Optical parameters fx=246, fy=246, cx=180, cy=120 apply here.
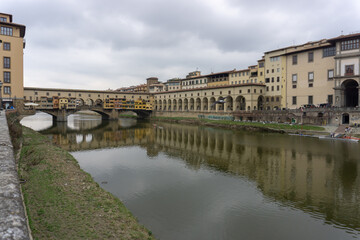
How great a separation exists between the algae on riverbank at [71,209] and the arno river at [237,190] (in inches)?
77.6

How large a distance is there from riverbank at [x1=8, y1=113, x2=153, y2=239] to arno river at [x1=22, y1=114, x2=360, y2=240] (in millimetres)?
1926

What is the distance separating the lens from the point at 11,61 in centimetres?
4806

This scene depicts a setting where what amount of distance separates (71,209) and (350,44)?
207 feet

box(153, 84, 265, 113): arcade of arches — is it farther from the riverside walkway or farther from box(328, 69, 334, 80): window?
the riverside walkway

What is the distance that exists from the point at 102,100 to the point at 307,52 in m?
76.8

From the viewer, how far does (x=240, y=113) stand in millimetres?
74312

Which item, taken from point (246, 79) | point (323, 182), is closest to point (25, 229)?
point (323, 182)

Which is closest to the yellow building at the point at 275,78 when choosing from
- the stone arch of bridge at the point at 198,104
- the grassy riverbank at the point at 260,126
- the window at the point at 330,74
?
the window at the point at 330,74

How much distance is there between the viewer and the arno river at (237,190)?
1331 cm

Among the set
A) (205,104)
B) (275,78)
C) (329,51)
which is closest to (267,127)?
(275,78)

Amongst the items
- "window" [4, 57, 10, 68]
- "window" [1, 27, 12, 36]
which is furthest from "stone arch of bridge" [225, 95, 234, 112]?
"window" [1, 27, 12, 36]

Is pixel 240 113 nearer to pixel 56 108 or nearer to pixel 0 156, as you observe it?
pixel 56 108

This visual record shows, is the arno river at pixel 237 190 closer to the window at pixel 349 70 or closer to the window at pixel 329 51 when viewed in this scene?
the window at pixel 349 70

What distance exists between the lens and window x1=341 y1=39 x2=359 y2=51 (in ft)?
174
